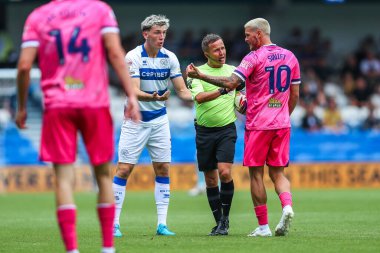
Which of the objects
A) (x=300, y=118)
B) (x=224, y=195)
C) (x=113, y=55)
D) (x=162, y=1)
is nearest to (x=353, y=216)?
(x=224, y=195)

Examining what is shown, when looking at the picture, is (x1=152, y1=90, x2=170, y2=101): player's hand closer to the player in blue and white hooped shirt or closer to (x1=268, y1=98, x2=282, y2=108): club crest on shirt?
the player in blue and white hooped shirt

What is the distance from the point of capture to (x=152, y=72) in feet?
40.7

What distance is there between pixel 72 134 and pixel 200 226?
555cm

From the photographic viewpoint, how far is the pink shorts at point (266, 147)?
38.3 feet

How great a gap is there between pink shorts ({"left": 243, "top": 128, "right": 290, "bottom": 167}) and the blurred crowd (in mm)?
16299

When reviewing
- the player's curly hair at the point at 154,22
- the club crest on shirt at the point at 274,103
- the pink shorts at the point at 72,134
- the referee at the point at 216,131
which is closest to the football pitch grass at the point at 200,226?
the referee at the point at 216,131

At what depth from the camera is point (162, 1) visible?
33.8m

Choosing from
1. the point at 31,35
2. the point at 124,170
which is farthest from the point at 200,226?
the point at 31,35

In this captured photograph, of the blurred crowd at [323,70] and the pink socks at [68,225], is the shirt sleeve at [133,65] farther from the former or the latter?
the blurred crowd at [323,70]

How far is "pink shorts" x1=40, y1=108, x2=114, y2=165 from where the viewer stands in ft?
27.9

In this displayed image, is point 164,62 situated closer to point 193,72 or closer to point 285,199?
point 193,72

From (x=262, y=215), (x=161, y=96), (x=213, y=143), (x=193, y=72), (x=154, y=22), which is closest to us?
(x=193, y=72)

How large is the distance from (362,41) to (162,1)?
716 cm

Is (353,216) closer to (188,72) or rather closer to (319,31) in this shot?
(188,72)
